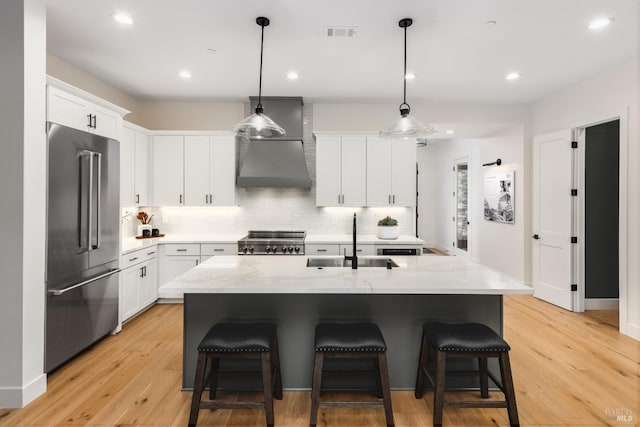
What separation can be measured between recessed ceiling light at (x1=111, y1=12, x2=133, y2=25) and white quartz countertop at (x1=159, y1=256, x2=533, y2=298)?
6.85 feet

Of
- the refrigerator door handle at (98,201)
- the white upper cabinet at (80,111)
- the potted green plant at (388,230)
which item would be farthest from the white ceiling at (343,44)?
the potted green plant at (388,230)

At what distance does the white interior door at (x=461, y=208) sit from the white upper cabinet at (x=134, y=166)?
6218mm

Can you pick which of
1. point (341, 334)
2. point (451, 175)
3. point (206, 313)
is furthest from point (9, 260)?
point (451, 175)

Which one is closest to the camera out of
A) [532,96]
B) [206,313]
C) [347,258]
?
[206,313]

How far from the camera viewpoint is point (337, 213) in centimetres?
504

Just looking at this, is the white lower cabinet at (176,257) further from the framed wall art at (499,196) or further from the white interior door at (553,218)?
the framed wall art at (499,196)

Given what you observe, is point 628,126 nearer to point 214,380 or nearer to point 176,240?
point 214,380

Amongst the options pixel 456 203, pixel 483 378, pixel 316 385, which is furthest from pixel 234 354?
pixel 456 203

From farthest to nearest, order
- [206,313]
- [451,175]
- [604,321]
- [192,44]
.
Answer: [451,175]
[604,321]
[192,44]
[206,313]

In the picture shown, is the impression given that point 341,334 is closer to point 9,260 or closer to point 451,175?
point 9,260

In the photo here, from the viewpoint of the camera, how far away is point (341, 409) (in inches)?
87.6

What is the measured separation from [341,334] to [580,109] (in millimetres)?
4203

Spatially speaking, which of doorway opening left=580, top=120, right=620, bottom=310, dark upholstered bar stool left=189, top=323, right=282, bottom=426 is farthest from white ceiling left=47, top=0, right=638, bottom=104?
dark upholstered bar stool left=189, top=323, right=282, bottom=426

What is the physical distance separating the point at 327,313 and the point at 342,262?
0.63 m
